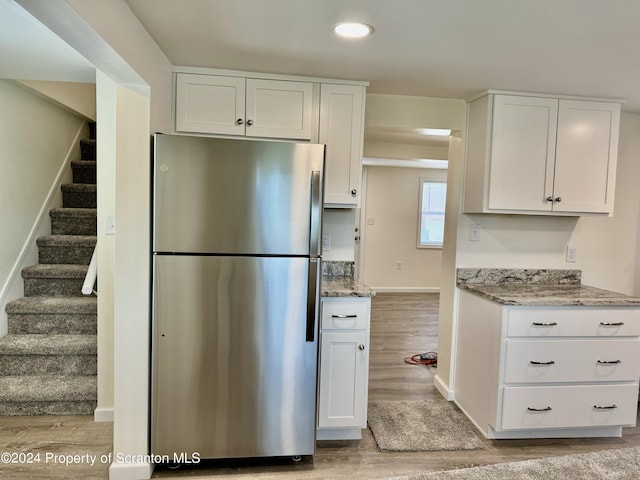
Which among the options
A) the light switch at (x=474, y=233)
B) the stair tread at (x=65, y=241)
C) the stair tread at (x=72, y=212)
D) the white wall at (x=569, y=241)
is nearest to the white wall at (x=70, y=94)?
the stair tread at (x=72, y=212)

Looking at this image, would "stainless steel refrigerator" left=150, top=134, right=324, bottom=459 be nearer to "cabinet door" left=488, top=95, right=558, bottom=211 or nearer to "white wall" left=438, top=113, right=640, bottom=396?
"cabinet door" left=488, top=95, right=558, bottom=211

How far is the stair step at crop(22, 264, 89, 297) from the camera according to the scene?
9.49 ft

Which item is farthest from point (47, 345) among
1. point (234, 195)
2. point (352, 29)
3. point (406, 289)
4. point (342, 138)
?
point (406, 289)

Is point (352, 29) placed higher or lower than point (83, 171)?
higher

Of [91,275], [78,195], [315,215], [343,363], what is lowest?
[343,363]

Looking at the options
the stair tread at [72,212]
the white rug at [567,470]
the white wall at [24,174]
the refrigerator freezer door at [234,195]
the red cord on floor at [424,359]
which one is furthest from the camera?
the red cord on floor at [424,359]

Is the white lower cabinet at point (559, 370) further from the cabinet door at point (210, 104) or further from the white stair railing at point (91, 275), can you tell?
the white stair railing at point (91, 275)

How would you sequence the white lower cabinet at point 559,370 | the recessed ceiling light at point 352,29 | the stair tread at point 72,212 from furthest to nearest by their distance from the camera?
1. the stair tread at point 72,212
2. the white lower cabinet at point 559,370
3. the recessed ceiling light at point 352,29

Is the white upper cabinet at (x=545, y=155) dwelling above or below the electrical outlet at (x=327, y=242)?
above

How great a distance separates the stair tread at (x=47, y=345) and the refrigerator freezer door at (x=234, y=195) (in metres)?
1.35

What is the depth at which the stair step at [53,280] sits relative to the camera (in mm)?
2893

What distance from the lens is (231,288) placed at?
6.19 feet

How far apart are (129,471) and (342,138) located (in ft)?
6.95

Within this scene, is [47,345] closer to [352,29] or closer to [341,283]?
[341,283]
